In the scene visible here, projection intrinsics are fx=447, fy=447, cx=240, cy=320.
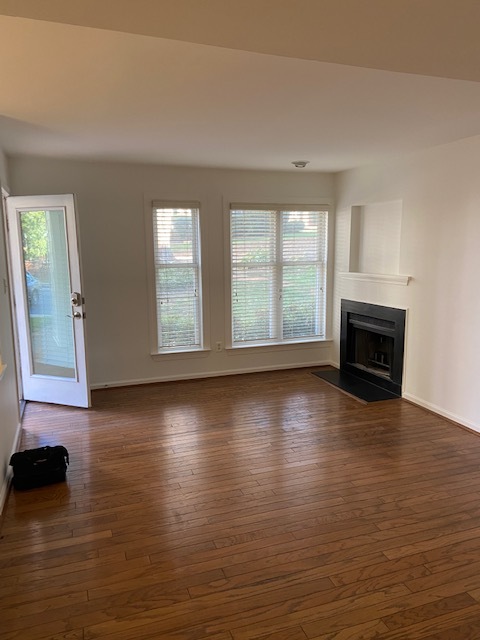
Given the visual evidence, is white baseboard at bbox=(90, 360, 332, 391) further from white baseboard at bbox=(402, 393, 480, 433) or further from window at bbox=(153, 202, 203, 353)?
white baseboard at bbox=(402, 393, 480, 433)

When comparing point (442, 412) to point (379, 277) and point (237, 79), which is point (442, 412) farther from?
point (237, 79)

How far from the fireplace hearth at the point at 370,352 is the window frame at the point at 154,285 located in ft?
5.17

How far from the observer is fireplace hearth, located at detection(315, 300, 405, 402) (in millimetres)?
4695

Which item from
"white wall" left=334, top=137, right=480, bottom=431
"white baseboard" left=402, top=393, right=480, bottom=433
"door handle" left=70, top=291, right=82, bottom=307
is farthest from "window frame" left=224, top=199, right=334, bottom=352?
"door handle" left=70, top=291, right=82, bottom=307

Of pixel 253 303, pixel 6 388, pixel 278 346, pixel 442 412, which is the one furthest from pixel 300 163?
pixel 6 388

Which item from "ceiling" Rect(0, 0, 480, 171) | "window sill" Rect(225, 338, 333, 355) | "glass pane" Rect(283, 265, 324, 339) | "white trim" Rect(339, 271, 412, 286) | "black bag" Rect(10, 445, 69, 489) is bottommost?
"black bag" Rect(10, 445, 69, 489)

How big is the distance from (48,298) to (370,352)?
3635 millimetres

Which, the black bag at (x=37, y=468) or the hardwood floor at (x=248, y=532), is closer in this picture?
the hardwood floor at (x=248, y=532)

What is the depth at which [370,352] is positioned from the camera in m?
5.36

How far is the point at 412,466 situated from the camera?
3197 millimetres

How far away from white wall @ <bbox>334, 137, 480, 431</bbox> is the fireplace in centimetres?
12

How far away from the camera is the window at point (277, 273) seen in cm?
536

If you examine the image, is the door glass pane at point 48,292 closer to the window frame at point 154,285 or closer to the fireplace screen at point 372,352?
the window frame at point 154,285

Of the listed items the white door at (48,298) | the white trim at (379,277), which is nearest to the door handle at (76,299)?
the white door at (48,298)
